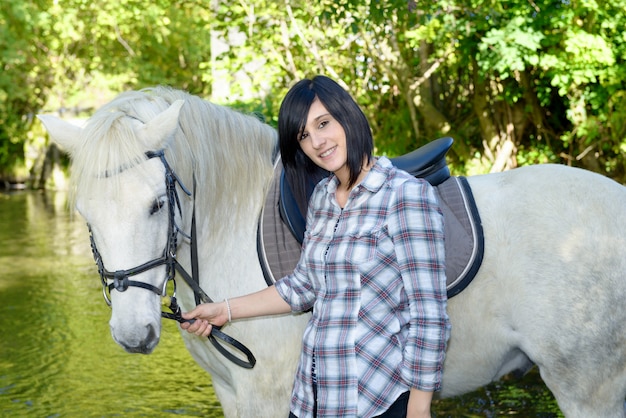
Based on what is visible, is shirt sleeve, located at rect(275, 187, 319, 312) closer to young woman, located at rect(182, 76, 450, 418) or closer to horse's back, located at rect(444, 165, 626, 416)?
young woman, located at rect(182, 76, 450, 418)

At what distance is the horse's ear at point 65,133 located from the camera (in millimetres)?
2531

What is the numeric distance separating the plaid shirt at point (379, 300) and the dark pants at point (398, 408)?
0.03m

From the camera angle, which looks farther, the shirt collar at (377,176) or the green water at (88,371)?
the green water at (88,371)

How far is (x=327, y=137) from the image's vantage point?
7.31 feet

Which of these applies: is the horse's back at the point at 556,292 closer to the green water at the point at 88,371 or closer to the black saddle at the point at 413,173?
the black saddle at the point at 413,173

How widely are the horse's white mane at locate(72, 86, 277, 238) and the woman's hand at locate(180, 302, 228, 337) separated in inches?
15.8

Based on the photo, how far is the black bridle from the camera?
2.36 meters

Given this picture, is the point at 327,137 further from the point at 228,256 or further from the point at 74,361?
the point at 74,361

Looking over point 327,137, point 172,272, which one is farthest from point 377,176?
point 172,272

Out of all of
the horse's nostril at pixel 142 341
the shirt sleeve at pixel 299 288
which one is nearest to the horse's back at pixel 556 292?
the shirt sleeve at pixel 299 288

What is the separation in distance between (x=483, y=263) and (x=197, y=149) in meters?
1.18

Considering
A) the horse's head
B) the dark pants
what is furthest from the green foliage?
the dark pants

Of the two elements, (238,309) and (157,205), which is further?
(238,309)

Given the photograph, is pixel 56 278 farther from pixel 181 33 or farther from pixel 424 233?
pixel 181 33
